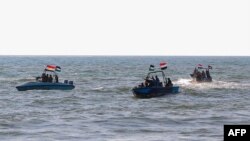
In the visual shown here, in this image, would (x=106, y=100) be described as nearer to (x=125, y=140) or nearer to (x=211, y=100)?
(x=211, y=100)

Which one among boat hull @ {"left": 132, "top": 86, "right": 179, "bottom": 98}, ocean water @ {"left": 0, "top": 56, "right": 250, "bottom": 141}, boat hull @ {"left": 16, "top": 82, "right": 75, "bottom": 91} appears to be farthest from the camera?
boat hull @ {"left": 16, "top": 82, "right": 75, "bottom": 91}

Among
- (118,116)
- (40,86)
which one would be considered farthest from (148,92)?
(40,86)

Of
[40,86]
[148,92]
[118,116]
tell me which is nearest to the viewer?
[118,116]

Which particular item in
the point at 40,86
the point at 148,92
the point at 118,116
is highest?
the point at 148,92

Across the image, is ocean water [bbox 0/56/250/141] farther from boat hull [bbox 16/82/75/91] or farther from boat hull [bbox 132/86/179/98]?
boat hull [bbox 16/82/75/91]

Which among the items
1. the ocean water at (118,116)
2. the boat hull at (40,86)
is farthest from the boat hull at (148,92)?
the boat hull at (40,86)

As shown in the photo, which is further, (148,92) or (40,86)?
(40,86)

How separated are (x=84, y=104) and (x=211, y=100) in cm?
1084

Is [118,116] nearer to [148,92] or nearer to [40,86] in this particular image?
[148,92]

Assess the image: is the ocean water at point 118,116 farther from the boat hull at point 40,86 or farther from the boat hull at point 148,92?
the boat hull at point 40,86

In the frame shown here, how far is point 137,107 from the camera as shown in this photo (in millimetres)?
37125

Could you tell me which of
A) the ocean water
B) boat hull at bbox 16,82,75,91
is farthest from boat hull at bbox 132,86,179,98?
boat hull at bbox 16,82,75,91

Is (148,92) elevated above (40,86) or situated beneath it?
elevated above

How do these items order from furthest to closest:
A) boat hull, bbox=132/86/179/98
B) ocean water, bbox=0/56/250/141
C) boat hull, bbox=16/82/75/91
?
boat hull, bbox=16/82/75/91, boat hull, bbox=132/86/179/98, ocean water, bbox=0/56/250/141
